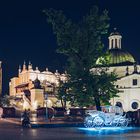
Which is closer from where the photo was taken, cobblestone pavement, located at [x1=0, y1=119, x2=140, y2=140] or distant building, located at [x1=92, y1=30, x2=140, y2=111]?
cobblestone pavement, located at [x1=0, y1=119, x2=140, y2=140]

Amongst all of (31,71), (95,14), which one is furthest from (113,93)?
(31,71)

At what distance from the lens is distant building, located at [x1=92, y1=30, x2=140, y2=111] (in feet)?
332

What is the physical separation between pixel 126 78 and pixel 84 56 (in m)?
62.4

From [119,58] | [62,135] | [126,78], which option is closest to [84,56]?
[62,135]

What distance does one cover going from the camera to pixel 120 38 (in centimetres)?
11306

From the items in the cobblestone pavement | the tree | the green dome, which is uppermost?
the green dome

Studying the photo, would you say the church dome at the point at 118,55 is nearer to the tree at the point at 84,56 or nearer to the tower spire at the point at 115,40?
the tower spire at the point at 115,40

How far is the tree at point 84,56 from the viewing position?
39.7 metres

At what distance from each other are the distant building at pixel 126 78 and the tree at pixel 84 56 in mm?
58481

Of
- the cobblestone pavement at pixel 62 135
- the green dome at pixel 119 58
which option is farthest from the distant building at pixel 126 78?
the cobblestone pavement at pixel 62 135

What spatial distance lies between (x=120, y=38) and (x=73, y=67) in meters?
74.3

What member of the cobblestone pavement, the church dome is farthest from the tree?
the church dome

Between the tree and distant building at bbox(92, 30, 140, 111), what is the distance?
58481mm

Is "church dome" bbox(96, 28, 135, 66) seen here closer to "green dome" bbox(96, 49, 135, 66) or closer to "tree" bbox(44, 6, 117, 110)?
"green dome" bbox(96, 49, 135, 66)
